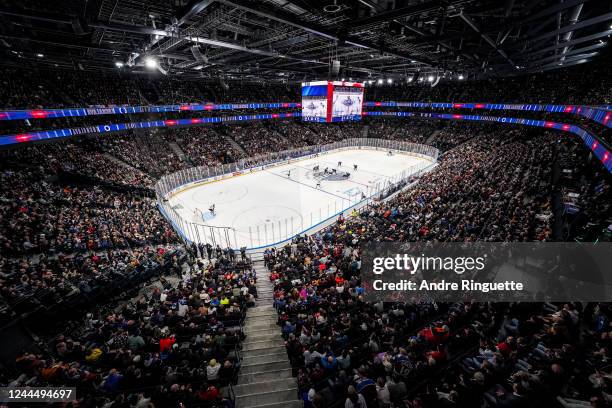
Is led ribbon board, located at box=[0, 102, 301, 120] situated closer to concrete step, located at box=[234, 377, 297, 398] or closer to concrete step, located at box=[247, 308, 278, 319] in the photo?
concrete step, located at box=[247, 308, 278, 319]

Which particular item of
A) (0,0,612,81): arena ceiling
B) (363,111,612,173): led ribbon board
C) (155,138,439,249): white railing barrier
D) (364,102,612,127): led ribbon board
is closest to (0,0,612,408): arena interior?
(0,0,612,81): arena ceiling

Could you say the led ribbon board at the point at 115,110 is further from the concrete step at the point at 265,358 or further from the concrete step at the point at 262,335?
the concrete step at the point at 265,358

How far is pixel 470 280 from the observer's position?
10.3 m

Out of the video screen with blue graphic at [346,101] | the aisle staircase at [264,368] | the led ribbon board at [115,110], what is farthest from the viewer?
the led ribbon board at [115,110]

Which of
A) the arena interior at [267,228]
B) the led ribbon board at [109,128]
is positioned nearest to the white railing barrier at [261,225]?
the arena interior at [267,228]

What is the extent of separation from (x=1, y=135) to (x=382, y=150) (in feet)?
158

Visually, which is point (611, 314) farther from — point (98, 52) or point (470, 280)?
point (98, 52)

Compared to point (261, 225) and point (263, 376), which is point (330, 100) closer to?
point (261, 225)

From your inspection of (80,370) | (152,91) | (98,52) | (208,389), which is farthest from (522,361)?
(152,91)

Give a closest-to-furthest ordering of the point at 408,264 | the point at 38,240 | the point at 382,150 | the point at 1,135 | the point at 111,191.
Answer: the point at 408,264
the point at 38,240
the point at 1,135
the point at 111,191
the point at 382,150

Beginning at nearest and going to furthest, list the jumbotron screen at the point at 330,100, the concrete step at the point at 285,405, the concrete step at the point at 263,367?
the concrete step at the point at 285,405
the concrete step at the point at 263,367
the jumbotron screen at the point at 330,100

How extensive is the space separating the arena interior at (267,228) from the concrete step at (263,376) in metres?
0.04

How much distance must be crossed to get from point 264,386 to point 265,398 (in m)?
0.33

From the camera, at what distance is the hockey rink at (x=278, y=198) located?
2025 centimetres
